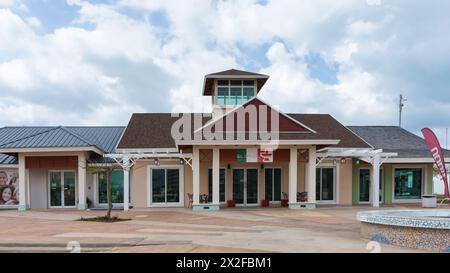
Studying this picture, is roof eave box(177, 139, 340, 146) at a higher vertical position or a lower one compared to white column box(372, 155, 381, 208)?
higher

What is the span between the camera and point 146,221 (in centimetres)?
1554

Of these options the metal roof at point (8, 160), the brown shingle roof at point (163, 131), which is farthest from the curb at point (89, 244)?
the metal roof at point (8, 160)

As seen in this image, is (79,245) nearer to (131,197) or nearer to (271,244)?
(271,244)

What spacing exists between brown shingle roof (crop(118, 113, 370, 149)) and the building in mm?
128

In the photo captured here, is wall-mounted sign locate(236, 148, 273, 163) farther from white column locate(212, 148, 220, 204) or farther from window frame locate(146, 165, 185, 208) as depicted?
window frame locate(146, 165, 185, 208)

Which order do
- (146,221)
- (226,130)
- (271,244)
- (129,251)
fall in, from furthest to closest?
(226,130)
(146,221)
(271,244)
(129,251)

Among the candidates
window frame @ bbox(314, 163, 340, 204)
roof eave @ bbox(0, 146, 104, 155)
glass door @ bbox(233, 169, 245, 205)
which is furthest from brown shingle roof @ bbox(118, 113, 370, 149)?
glass door @ bbox(233, 169, 245, 205)

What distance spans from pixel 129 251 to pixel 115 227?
15.4 ft

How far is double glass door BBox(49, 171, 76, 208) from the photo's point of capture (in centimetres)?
2262

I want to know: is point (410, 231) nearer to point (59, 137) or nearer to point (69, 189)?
point (59, 137)

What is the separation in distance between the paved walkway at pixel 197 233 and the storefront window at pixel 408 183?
829 cm

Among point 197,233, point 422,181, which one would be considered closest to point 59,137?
point 197,233
